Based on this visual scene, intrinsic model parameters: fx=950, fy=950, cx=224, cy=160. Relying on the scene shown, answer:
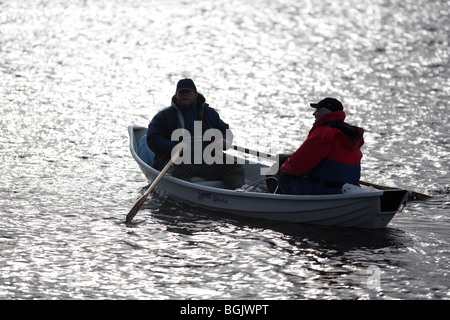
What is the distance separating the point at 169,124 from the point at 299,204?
294cm

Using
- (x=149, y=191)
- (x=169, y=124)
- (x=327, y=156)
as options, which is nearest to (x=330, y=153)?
(x=327, y=156)

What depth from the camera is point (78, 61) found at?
29094 millimetres

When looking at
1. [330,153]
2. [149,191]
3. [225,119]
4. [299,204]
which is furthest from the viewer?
[225,119]

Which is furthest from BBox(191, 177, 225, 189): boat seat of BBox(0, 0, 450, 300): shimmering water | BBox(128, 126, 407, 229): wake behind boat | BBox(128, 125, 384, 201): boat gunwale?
BBox(0, 0, 450, 300): shimmering water

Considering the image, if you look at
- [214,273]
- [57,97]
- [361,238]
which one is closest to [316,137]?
[361,238]

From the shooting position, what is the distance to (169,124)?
16.0 metres

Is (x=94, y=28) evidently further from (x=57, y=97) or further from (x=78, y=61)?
(x=57, y=97)

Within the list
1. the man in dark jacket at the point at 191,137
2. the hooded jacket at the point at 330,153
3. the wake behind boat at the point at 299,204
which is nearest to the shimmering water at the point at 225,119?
the wake behind boat at the point at 299,204

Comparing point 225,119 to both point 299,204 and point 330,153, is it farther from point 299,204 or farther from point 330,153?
point 330,153

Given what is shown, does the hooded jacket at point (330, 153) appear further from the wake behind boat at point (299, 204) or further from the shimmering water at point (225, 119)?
the shimmering water at point (225, 119)

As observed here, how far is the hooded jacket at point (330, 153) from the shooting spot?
13.7 m

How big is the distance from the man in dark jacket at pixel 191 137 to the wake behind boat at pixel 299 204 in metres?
0.23

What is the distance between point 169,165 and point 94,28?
2038cm
